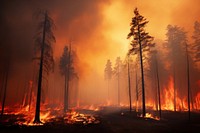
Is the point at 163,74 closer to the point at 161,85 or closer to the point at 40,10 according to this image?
Result: the point at 161,85

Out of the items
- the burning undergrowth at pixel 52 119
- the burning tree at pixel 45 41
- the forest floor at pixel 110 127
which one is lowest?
the burning undergrowth at pixel 52 119

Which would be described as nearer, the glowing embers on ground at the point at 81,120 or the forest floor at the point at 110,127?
the forest floor at the point at 110,127

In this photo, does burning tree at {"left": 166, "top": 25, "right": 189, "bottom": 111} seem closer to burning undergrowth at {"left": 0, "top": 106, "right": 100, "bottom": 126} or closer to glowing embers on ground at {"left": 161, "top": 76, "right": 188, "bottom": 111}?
glowing embers on ground at {"left": 161, "top": 76, "right": 188, "bottom": 111}

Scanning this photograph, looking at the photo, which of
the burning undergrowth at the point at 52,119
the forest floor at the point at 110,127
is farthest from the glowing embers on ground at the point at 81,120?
the forest floor at the point at 110,127

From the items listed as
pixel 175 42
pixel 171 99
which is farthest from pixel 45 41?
pixel 171 99

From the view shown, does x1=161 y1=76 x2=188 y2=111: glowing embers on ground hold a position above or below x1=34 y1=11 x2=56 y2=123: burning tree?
below

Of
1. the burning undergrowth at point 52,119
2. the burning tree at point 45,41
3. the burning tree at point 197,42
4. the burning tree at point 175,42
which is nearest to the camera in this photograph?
the burning undergrowth at point 52,119

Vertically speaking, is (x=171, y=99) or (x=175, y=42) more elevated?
(x=175, y=42)

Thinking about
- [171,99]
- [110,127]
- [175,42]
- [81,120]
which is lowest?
[81,120]

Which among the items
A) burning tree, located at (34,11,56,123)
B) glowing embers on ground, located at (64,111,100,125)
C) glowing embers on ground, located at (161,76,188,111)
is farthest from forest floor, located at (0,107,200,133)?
glowing embers on ground, located at (161,76,188,111)

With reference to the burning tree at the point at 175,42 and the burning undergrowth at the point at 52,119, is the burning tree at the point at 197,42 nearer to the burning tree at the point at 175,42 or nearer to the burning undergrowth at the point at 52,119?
the burning tree at the point at 175,42

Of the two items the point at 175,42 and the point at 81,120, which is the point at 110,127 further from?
the point at 175,42

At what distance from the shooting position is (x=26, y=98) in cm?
6525

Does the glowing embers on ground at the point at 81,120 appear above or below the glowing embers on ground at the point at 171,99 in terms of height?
below
